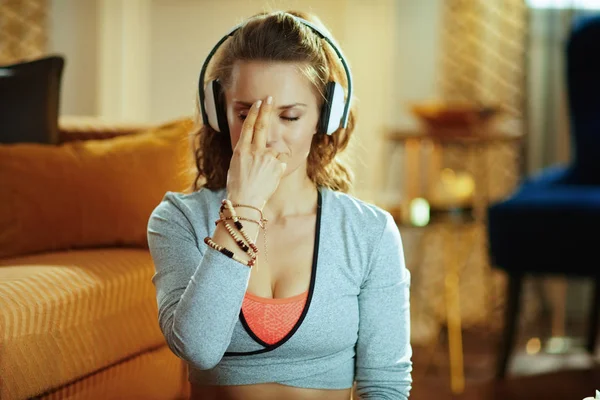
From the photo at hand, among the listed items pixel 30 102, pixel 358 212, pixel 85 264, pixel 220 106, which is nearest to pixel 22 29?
pixel 30 102

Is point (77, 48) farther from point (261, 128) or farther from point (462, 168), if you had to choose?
point (261, 128)

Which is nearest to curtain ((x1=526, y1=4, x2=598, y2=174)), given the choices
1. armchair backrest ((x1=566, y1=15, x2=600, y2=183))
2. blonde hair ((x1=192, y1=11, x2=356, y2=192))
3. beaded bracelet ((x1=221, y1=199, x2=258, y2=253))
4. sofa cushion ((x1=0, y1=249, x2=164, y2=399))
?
armchair backrest ((x1=566, y1=15, x2=600, y2=183))

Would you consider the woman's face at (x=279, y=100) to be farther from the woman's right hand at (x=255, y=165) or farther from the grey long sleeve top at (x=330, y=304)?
the grey long sleeve top at (x=330, y=304)

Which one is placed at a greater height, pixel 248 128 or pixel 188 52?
pixel 188 52

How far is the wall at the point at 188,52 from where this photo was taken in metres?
3.54

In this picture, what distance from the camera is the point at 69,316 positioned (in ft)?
5.22

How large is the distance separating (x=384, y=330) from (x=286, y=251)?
0.19m

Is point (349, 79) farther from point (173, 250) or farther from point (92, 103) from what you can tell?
point (92, 103)

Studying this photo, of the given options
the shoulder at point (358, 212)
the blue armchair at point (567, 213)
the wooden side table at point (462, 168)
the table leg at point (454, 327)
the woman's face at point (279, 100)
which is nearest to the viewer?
the woman's face at point (279, 100)

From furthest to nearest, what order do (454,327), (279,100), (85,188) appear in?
(454,327), (85,188), (279,100)

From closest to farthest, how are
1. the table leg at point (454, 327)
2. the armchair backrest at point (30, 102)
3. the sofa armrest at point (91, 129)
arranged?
the armchair backrest at point (30, 102), the sofa armrest at point (91, 129), the table leg at point (454, 327)

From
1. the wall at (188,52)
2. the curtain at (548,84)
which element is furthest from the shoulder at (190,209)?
the curtain at (548,84)

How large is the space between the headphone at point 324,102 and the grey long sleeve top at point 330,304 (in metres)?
0.13

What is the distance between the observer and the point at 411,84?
11.9 ft
